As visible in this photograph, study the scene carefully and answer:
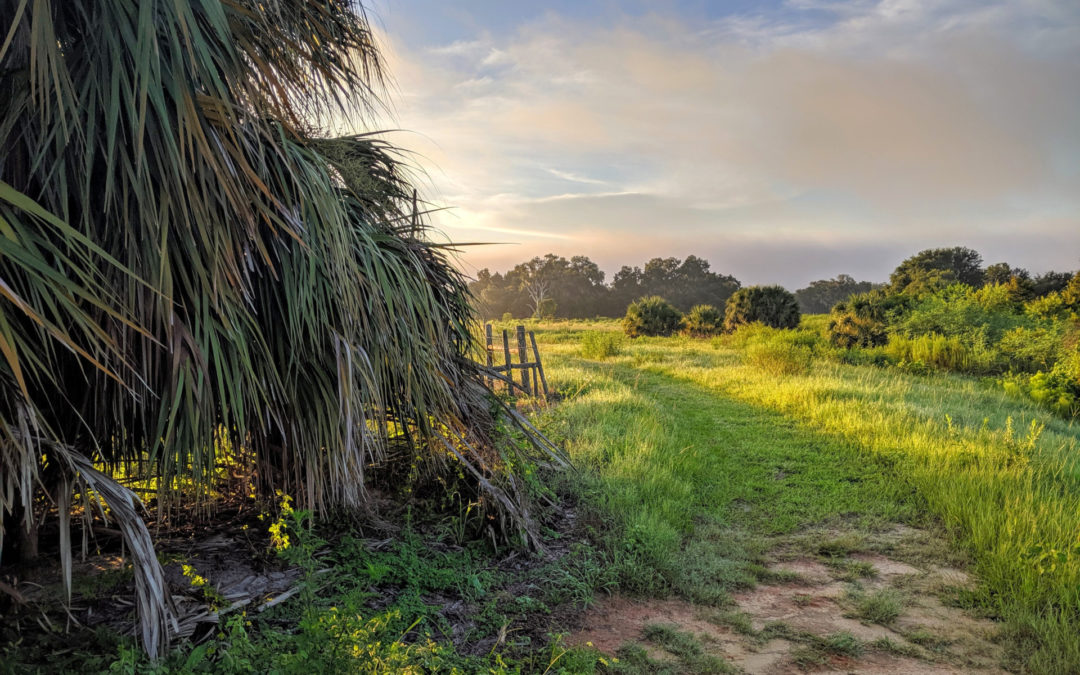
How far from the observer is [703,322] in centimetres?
3228

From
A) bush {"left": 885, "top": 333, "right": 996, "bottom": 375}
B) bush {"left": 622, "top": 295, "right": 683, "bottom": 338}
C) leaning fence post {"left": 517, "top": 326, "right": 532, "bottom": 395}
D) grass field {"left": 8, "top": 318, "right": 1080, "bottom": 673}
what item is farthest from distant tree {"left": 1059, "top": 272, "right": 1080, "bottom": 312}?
bush {"left": 622, "top": 295, "right": 683, "bottom": 338}

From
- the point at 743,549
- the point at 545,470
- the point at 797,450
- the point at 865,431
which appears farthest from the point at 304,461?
the point at 865,431

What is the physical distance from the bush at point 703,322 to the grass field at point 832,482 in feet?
64.6

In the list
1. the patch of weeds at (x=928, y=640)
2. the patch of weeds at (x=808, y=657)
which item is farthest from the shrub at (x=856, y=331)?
the patch of weeds at (x=808, y=657)

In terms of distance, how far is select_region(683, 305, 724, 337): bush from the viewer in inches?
1256

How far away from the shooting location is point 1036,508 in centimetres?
506

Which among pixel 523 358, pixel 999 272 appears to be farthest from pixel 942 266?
pixel 523 358

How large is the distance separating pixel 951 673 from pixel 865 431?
5.44 m

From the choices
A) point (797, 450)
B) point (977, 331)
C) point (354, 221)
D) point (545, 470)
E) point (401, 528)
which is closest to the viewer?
point (354, 221)

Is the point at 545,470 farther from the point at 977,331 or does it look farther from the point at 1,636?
the point at 977,331

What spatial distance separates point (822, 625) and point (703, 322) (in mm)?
29330

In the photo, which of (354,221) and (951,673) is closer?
Answer: (951,673)

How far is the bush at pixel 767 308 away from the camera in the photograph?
1160 inches

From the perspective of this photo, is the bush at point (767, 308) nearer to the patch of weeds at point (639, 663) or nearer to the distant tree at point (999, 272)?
the distant tree at point (999, 272)
